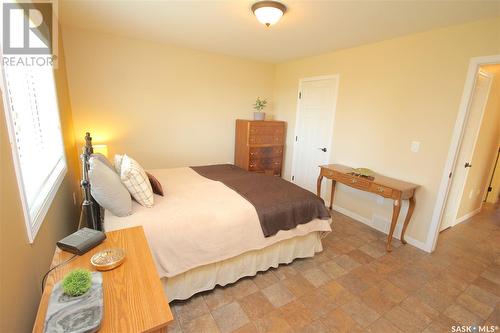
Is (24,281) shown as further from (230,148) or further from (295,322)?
(230,148)

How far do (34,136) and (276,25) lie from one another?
8.10ft

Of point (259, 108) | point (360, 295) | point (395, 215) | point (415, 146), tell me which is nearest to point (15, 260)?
point (360, 295)

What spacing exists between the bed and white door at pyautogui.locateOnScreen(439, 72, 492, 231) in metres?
2.03

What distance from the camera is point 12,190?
3.28 feet

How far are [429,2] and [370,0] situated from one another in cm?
48

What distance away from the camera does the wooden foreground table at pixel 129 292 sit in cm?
82

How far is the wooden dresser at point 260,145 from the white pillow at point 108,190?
2.50m

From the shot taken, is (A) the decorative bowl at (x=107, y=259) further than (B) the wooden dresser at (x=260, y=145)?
No

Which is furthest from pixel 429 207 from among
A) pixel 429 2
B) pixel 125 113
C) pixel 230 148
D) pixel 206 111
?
pixel 125 113

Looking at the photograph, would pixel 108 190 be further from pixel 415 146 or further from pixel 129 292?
pixel 415 146

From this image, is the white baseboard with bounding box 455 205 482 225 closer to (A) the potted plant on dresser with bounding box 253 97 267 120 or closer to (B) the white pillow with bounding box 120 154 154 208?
(A) the potted plant on dresser with bounding box 253 97 267 120

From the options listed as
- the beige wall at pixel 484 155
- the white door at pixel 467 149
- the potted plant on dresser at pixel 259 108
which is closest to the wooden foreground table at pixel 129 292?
the white door at pixel 467 149

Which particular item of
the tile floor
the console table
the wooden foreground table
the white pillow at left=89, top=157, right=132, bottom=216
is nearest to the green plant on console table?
the wooden foreground table

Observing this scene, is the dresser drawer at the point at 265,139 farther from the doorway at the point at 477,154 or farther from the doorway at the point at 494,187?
the doorway at the point at 494,187
